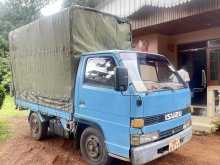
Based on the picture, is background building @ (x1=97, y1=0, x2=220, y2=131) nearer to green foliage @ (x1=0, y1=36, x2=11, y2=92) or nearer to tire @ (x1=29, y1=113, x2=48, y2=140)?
tire @ (x1=29, y1=113, x2=48, y2=140)

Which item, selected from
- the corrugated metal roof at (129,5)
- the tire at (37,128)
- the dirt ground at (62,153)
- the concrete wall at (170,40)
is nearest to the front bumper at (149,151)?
the dirt ground at (62,153)

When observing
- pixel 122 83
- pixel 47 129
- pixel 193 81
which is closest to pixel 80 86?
pixel 122 83

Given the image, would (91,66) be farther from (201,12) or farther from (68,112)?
(201,12)

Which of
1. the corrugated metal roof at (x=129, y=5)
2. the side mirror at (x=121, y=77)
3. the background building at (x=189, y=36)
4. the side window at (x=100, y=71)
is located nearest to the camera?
the side mirror at (x=121, y=77)

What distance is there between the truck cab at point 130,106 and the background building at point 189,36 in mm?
2646

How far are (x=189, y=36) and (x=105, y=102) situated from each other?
8.22 m

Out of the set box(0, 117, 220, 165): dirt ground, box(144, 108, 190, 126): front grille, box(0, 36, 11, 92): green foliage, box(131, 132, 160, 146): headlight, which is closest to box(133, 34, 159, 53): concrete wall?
box(0, 117, 220, 165): dirt ground

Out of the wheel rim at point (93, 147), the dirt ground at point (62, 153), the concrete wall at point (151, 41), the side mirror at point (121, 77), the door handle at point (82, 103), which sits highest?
the concrete wall at point (151, 41)

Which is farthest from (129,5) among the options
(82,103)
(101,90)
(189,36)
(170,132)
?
(170,132)

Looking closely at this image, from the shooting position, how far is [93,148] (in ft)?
16.4

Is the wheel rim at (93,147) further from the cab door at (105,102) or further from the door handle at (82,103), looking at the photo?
the door handle at (82,103)

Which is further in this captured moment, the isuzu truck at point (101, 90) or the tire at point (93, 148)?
the tire at point (93, 148)

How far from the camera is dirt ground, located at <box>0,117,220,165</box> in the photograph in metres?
5.36

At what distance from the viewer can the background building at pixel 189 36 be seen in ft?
25.7
